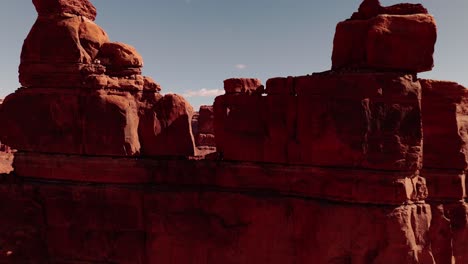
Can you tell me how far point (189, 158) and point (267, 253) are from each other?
3731mm

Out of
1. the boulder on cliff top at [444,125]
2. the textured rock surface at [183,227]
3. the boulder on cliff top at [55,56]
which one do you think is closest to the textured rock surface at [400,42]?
the boulder on cliff top at [444,125]

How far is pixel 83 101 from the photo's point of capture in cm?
1120

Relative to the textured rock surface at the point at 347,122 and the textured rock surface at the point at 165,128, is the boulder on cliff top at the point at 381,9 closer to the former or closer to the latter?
the textured rock surface at the point at 347,122

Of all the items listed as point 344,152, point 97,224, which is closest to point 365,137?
point 344,152

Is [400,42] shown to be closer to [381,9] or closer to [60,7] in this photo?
[381,9]

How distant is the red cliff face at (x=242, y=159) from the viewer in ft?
29.7

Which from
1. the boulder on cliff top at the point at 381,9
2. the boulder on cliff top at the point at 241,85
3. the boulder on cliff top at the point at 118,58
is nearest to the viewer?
the boulder on cliff top at the point at 381,9

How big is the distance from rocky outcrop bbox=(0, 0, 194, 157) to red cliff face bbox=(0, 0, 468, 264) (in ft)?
0.14

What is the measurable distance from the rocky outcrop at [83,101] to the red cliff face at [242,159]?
0.04 meters

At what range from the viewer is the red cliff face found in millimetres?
9062

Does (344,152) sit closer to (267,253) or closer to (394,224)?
(394,224)

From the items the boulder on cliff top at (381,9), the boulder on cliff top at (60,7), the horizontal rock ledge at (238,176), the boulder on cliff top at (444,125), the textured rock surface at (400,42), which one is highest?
the boulder on cliff top at (60,7)

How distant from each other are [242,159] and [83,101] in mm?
5138

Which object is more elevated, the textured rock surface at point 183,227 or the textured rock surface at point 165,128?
the textured rock surface at point 165,128
